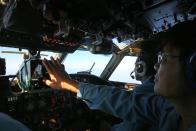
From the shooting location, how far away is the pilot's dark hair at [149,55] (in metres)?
2.79

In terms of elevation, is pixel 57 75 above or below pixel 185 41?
below

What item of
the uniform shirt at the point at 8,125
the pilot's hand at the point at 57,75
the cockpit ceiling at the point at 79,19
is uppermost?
the cockpit ceiling at the point at 79,19

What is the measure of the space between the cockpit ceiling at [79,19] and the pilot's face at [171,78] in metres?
0.57

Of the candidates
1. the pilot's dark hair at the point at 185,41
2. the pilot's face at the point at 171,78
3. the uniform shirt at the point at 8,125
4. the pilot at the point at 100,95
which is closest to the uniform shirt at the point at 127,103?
the pilot at the point at 100,95

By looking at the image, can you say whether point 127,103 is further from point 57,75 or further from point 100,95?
point 57,75

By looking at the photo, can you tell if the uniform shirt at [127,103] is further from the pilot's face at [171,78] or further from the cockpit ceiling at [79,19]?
the cockpit ceiling at [79,19]

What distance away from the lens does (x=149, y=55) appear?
2.83 m

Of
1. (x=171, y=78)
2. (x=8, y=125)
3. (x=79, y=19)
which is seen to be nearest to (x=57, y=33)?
(x=79, y=19)

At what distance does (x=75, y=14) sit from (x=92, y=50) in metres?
0.53

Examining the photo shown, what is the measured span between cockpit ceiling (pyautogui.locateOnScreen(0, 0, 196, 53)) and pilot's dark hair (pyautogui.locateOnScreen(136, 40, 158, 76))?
1.30 feet

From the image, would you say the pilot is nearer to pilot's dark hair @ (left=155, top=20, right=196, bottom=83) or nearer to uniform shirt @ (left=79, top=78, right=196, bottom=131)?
uniform shirt @ (left=79, top=78, right=196, bottom=131)

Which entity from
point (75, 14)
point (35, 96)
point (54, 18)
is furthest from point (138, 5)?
point (35, 96)

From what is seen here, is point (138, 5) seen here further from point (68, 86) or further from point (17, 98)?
point (17, 98)

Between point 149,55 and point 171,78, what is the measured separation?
54.7 inches
